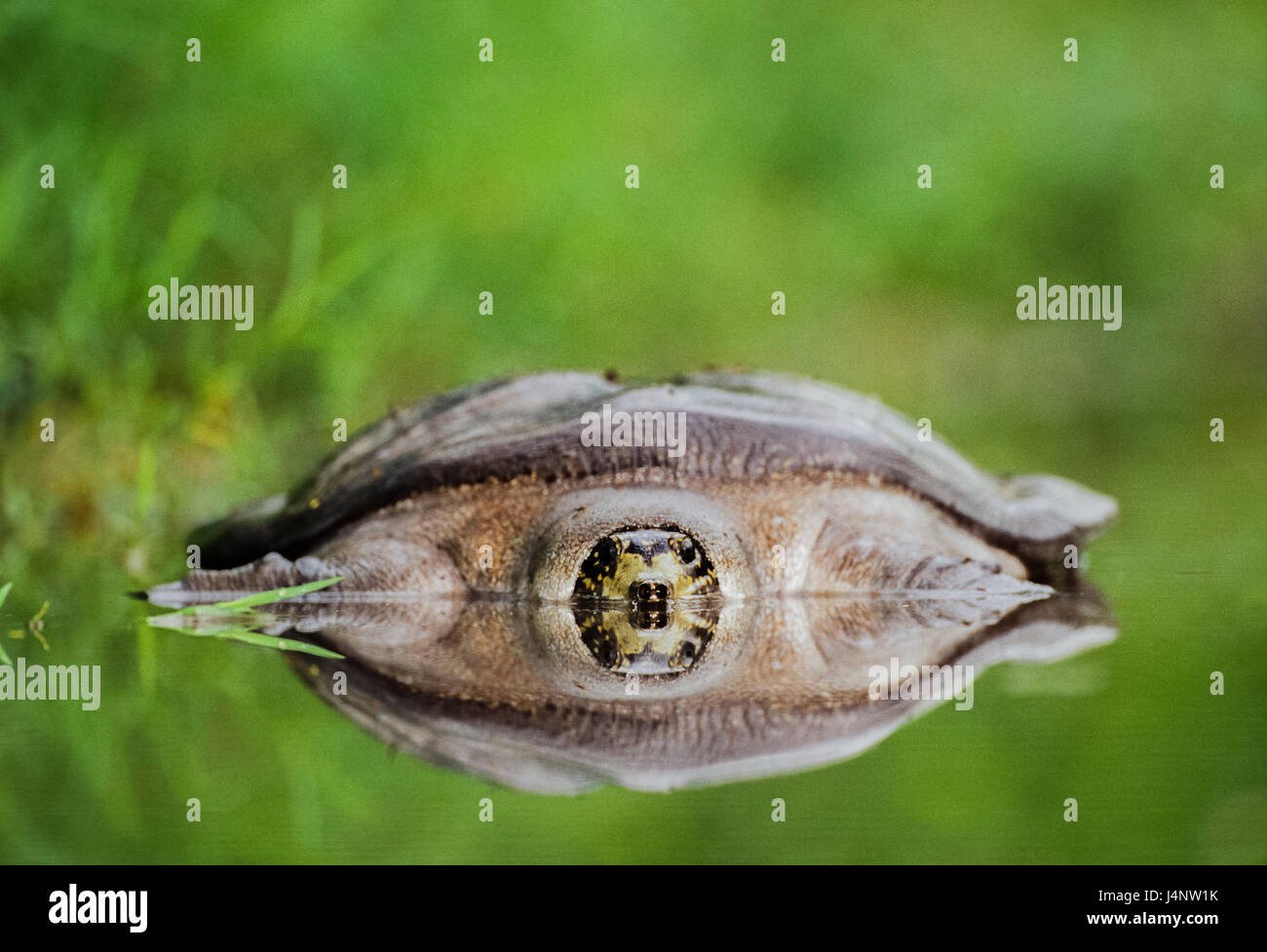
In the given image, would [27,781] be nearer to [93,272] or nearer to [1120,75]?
[93,272]

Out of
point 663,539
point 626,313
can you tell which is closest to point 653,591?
point 663,539

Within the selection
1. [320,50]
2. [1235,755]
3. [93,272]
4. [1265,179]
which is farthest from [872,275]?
[1235,755]

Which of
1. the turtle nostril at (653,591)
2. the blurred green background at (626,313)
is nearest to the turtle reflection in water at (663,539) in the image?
the turtle nostril at (653,591)

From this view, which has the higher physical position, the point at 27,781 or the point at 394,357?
the point at 394,357

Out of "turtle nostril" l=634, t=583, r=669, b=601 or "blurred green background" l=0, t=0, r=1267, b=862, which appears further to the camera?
"turtle nostril" l=634, t=583, r=669, b=601

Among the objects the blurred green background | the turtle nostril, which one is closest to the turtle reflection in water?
the turtle nostril

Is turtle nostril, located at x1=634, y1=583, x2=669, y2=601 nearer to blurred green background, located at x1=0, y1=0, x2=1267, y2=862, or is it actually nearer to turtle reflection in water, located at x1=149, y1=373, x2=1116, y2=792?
turtle reflection in water, located at x1=149, y1=373, x2=1116, y2=792

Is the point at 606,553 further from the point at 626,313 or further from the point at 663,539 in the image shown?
the point at 626,313
